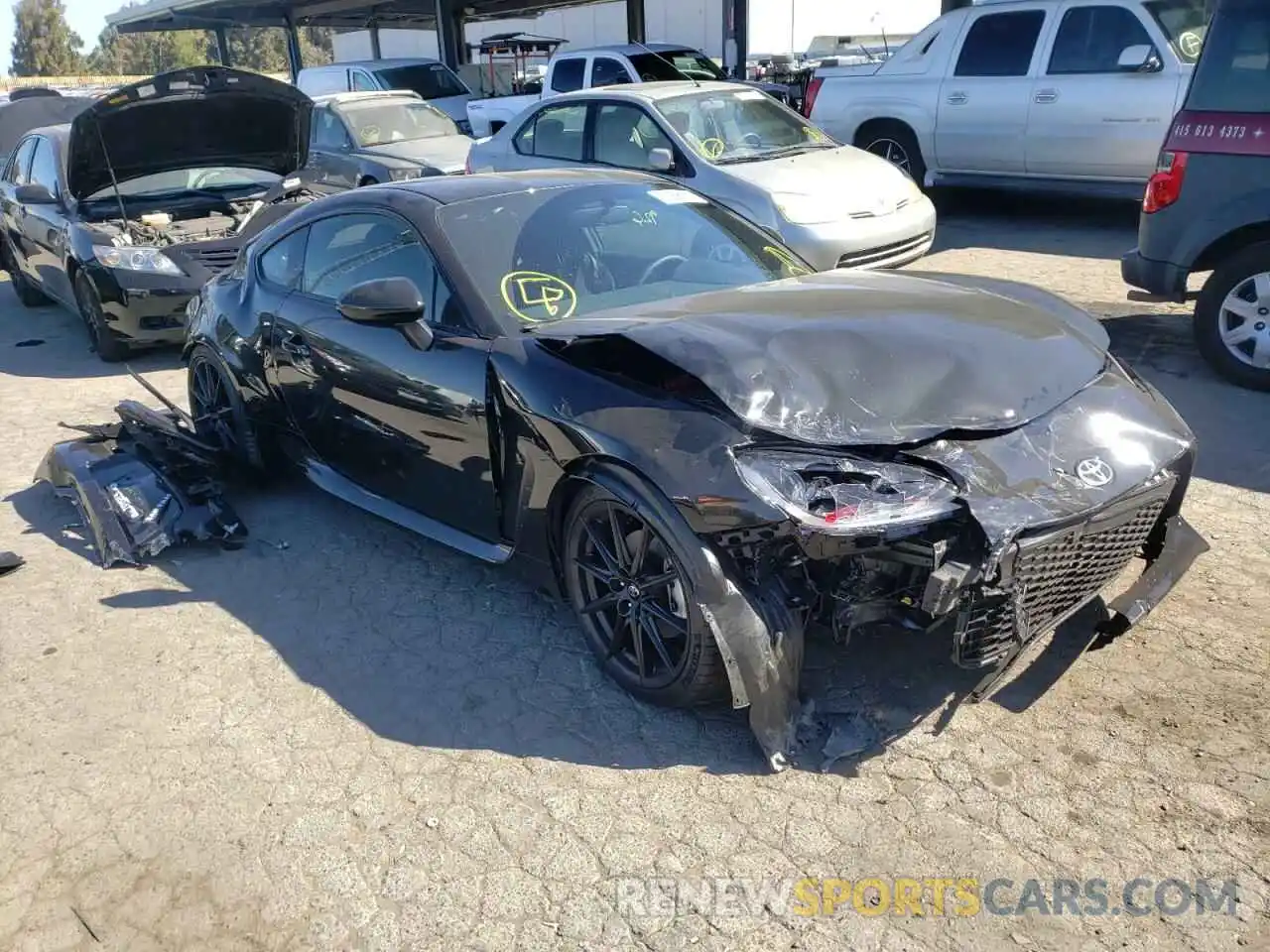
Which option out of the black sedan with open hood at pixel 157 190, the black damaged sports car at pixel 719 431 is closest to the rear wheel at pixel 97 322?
the black sedan with open hood at pixel 157 190

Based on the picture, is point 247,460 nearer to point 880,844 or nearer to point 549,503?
point 549,503

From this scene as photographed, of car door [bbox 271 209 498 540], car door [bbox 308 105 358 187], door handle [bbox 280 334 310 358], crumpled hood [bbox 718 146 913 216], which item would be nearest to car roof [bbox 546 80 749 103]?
crumpled hood [bbox 718 146 913 216]

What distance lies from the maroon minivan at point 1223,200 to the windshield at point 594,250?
2809 millimetres

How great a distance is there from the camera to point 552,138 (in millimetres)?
10047

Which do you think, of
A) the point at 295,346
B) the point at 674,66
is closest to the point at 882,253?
the point at 295,346

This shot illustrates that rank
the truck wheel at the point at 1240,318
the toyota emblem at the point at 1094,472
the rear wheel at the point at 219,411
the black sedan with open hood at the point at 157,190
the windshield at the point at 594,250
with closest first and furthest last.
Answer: the toyota emblem at the point at 1094,472 < the windshield at the point at 594,250 < the rear wheel at the point at 219,411 < the truck wheel at the point at 1240,318 < the black sedan with open hood at the point at 157,190

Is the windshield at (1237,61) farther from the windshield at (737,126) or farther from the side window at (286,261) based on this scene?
the side window at (286,261)

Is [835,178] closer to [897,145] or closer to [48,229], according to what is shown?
[897,145]

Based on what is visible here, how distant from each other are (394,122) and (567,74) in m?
2.85

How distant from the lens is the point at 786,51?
1341 inches

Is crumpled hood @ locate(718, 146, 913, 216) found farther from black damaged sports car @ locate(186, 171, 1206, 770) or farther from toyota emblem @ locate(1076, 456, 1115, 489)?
toyota emblem @ locate(1076, 456, 1115, 489)

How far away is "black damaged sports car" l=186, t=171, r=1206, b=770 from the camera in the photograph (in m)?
2.89

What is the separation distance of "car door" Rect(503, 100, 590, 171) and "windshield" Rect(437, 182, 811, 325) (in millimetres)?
5399

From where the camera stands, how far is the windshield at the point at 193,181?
28.1ft
